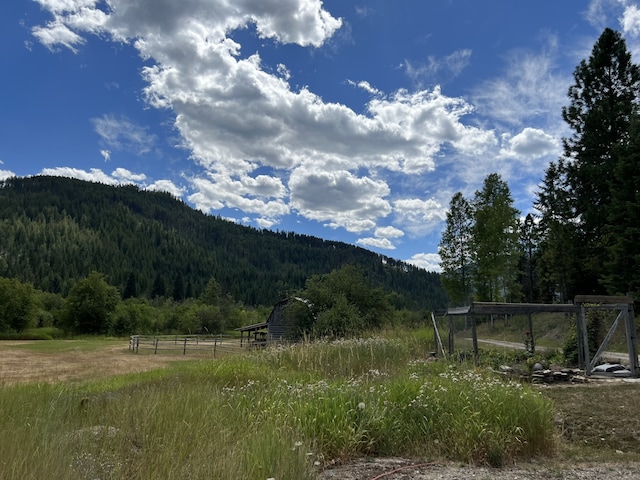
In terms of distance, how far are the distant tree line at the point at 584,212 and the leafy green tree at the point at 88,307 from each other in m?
61.1

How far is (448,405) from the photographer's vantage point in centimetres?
664

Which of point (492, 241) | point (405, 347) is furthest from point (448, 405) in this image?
point (492, 241)

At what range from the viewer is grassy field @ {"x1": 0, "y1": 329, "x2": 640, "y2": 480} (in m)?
3.76

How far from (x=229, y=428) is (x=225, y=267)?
7749 inches

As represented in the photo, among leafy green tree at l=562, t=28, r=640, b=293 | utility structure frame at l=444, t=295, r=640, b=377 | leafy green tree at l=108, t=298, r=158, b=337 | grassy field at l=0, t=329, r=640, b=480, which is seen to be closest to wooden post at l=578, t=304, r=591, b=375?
utility structure frame at l=444, t=295, r=640, b=377

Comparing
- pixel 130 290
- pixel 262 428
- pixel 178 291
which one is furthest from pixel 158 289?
pixel 262 428

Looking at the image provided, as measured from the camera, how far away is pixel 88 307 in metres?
74.9

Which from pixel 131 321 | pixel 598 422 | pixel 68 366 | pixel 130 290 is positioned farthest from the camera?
pixel 130 290

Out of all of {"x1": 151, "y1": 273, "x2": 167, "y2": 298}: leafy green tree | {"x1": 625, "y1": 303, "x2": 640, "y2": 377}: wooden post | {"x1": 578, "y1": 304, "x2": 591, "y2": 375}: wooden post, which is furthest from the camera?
{"x1": 151, "y1": 273, "x2": 167, "y2": 298}: leafy green tree

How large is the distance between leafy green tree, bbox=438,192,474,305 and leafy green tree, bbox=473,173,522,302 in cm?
104

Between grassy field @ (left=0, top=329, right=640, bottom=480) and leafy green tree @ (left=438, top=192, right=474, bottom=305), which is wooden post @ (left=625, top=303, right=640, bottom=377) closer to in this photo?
grassy field @ (left=0, top=329, right=640, bottom=480)

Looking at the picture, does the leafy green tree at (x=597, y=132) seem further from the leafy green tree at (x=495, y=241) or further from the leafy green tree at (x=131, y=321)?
the leafy green tree at (x=131, y=321)

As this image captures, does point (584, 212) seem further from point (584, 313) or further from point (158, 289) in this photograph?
point (158, 289)

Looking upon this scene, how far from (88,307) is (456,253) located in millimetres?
62449
